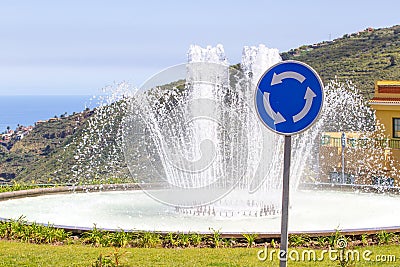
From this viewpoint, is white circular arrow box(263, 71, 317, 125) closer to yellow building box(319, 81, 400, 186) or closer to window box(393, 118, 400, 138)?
yellow building box(319, 81, 400, 186)

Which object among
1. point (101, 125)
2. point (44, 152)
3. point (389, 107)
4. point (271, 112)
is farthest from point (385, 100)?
point (44, 152)

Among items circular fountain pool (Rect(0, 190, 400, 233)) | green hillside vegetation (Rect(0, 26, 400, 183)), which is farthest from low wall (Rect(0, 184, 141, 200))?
green hillside vegetation (Rect(0, 26, 400, 183))

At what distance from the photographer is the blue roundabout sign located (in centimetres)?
597

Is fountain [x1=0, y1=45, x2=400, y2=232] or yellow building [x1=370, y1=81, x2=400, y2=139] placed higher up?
yellow building [x1=370, y1=81, x2=400, y2=139]

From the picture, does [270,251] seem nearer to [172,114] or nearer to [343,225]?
[343,225]

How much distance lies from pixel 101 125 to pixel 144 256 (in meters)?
30.5

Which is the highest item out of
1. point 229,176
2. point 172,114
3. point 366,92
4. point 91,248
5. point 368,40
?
point 368,40

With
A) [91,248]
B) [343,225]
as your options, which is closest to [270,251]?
[91,248]

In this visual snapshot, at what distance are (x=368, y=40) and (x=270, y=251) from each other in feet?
166

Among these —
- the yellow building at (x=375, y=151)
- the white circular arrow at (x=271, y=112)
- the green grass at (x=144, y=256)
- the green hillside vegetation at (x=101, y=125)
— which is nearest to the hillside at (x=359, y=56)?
the green hillside vegetation at (x=101, y=125)

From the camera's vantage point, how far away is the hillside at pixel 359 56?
44.6 meters

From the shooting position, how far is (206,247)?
9875mm

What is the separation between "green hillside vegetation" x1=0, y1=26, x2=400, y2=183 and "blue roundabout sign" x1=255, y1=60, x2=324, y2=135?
91.4ft

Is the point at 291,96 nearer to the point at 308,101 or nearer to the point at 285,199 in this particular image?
the point at 308,101
